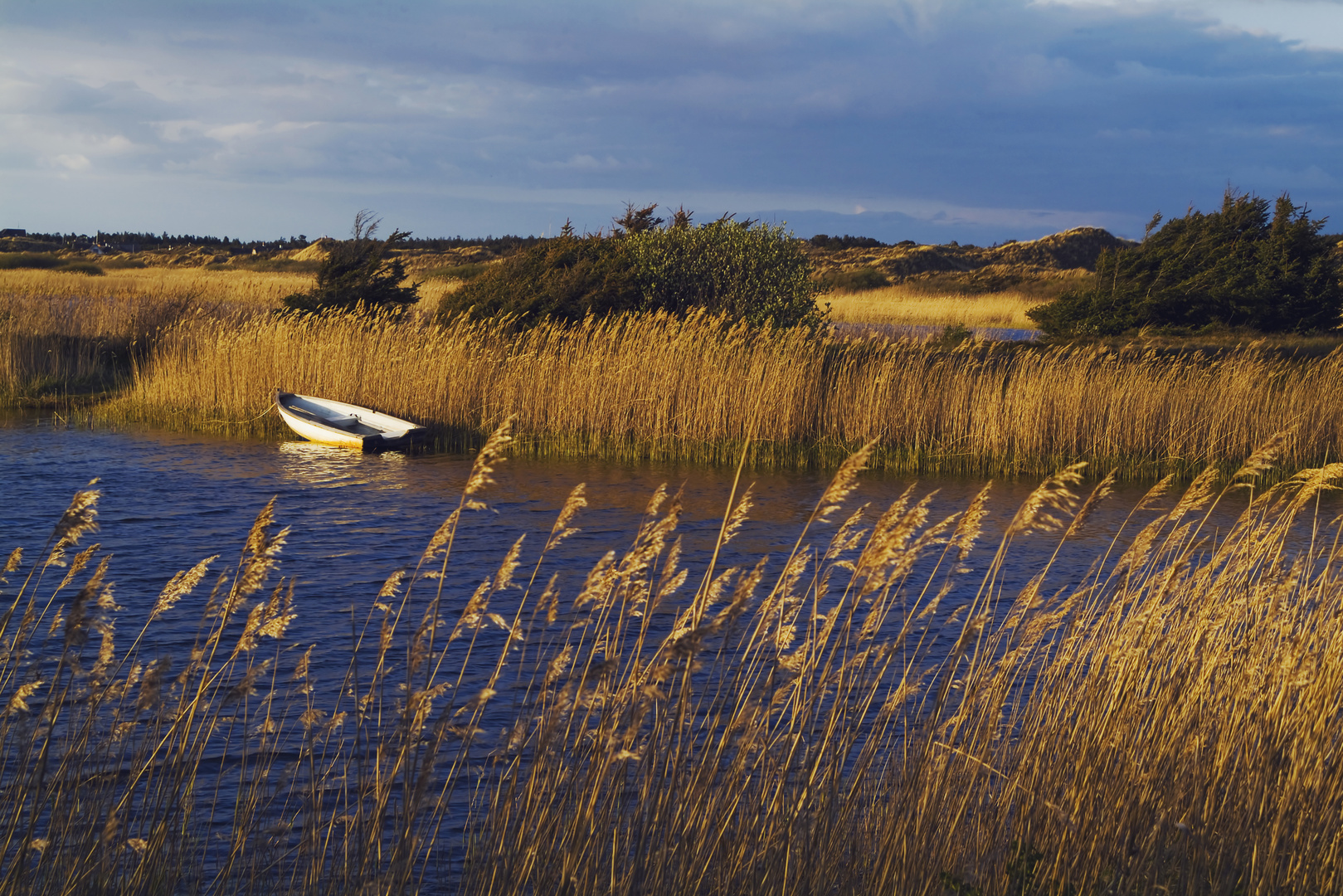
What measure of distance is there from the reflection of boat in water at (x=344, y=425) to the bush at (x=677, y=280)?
175 inches

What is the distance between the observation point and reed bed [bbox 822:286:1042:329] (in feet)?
149

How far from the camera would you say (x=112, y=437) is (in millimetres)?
16719

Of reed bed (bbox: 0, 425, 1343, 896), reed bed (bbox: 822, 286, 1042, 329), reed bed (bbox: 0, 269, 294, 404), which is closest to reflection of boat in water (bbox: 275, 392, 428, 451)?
reed bed (bbox: 0, 269, 294, 404)

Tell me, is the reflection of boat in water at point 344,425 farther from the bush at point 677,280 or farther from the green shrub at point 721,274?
the green shrub at point 721,274

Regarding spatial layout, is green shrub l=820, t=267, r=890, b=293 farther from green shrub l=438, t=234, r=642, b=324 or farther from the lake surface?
the lake surface

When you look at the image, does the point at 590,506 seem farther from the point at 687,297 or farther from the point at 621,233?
the point at 621,233

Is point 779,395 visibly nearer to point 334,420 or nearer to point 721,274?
point 721,274

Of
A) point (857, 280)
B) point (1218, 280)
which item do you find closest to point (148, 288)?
point (1218, 280)

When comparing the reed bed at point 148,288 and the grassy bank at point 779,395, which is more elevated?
the reed bed at point 148,288

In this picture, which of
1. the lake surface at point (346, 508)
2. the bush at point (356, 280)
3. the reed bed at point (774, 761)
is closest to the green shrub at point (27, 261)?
the bush at point (356, 280)

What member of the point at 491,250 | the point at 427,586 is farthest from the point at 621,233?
the point at 491,250

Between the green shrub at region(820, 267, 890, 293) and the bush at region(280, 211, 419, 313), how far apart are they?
43.9m

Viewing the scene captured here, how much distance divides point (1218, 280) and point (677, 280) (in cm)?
1440

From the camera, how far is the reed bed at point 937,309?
45.5m
